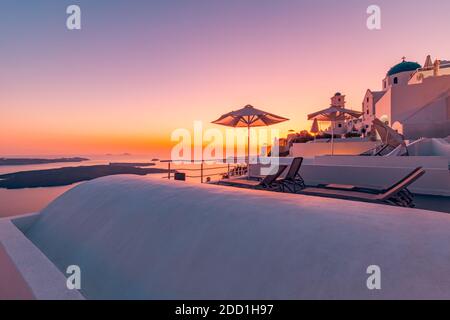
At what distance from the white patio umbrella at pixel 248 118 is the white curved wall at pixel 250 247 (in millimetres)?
4928

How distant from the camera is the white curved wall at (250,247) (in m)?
2.06

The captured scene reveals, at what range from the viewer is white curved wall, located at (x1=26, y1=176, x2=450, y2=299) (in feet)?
6.75

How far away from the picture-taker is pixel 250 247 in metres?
2.70

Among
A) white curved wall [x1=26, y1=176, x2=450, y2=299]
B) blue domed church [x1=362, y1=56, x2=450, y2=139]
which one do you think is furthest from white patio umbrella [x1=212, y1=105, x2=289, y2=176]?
blue domed church [x1=362, y1=56, x2=450, y2=139]

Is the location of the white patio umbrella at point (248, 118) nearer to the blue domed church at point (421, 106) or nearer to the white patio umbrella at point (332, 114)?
the white patio umbrella at point (332, 114)

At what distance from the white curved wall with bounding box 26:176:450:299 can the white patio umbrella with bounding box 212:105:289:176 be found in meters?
4.93

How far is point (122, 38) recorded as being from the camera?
10211 mm

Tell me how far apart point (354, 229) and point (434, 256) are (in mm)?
644
